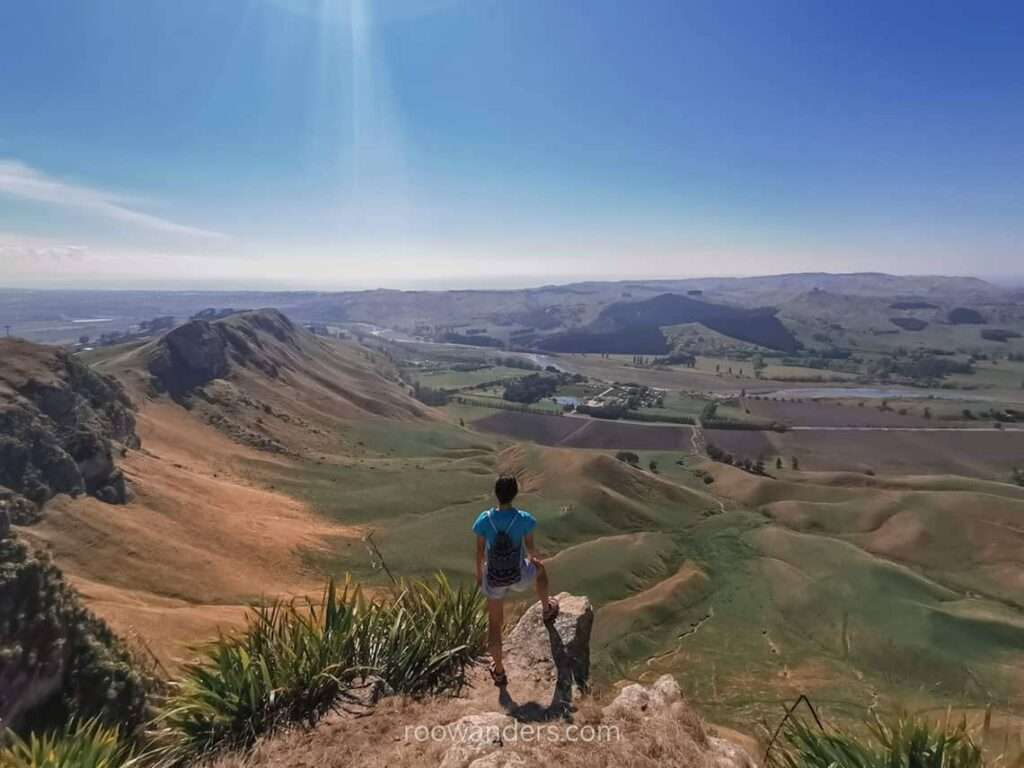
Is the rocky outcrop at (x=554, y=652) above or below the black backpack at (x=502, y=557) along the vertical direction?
below

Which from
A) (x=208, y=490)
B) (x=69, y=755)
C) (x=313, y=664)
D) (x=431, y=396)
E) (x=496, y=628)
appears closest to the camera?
(x=69, y=755)

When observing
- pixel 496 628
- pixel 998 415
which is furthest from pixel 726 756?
pixel 998 415

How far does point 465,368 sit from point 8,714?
590 ft

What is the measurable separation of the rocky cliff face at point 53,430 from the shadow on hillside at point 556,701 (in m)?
37.3

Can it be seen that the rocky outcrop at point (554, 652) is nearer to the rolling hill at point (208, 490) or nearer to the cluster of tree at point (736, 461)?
the rolling hill at point (208, 490)

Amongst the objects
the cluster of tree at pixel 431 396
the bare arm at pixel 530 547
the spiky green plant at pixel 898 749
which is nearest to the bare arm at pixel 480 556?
the bare arm at pixel 530 547

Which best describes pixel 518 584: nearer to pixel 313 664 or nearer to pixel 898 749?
pixel 313 664

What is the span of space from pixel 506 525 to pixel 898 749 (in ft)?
14.8

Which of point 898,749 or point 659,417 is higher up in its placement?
point 898,749

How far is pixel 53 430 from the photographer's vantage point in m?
43.8

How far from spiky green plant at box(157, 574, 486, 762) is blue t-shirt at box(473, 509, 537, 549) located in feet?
7.04

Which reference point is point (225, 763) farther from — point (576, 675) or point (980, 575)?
point (980, 575)

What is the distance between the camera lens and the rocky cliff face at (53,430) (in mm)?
37938

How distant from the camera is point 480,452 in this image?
8900cm
